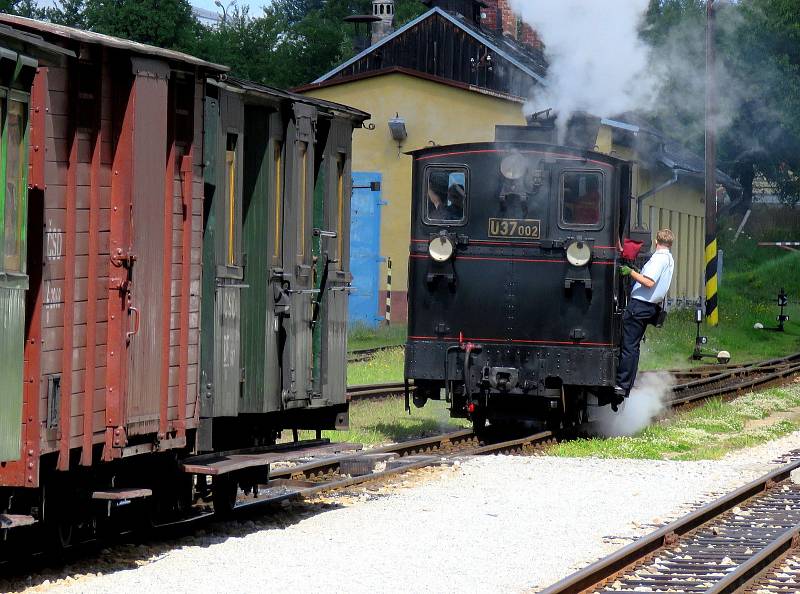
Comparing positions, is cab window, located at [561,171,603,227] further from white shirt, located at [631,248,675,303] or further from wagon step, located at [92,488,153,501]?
wagon step, located at [92,488,153,501]

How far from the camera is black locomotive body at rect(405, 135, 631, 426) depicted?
46.9 feet

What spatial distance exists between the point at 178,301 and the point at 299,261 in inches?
73.8

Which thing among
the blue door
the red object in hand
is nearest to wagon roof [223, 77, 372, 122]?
the red object in hand

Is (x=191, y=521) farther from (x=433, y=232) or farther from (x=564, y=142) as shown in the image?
(x=564, y=142)

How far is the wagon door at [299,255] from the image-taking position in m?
9.98

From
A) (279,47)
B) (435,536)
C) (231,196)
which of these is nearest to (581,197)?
(435,536)

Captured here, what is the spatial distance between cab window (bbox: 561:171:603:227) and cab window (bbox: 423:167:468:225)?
1028 mm

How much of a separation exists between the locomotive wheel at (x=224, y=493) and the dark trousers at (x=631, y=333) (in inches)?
226

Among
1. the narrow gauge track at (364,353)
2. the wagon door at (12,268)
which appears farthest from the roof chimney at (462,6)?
the wagon door at (12,268)

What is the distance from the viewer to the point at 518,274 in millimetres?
14492

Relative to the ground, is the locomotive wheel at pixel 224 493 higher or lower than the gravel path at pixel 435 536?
higher

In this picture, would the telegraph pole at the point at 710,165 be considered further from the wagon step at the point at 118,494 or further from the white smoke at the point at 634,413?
the wagon step at the point at 118,494

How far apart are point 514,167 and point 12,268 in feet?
27.2

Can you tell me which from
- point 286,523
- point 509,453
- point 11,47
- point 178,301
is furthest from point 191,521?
point 509,453
